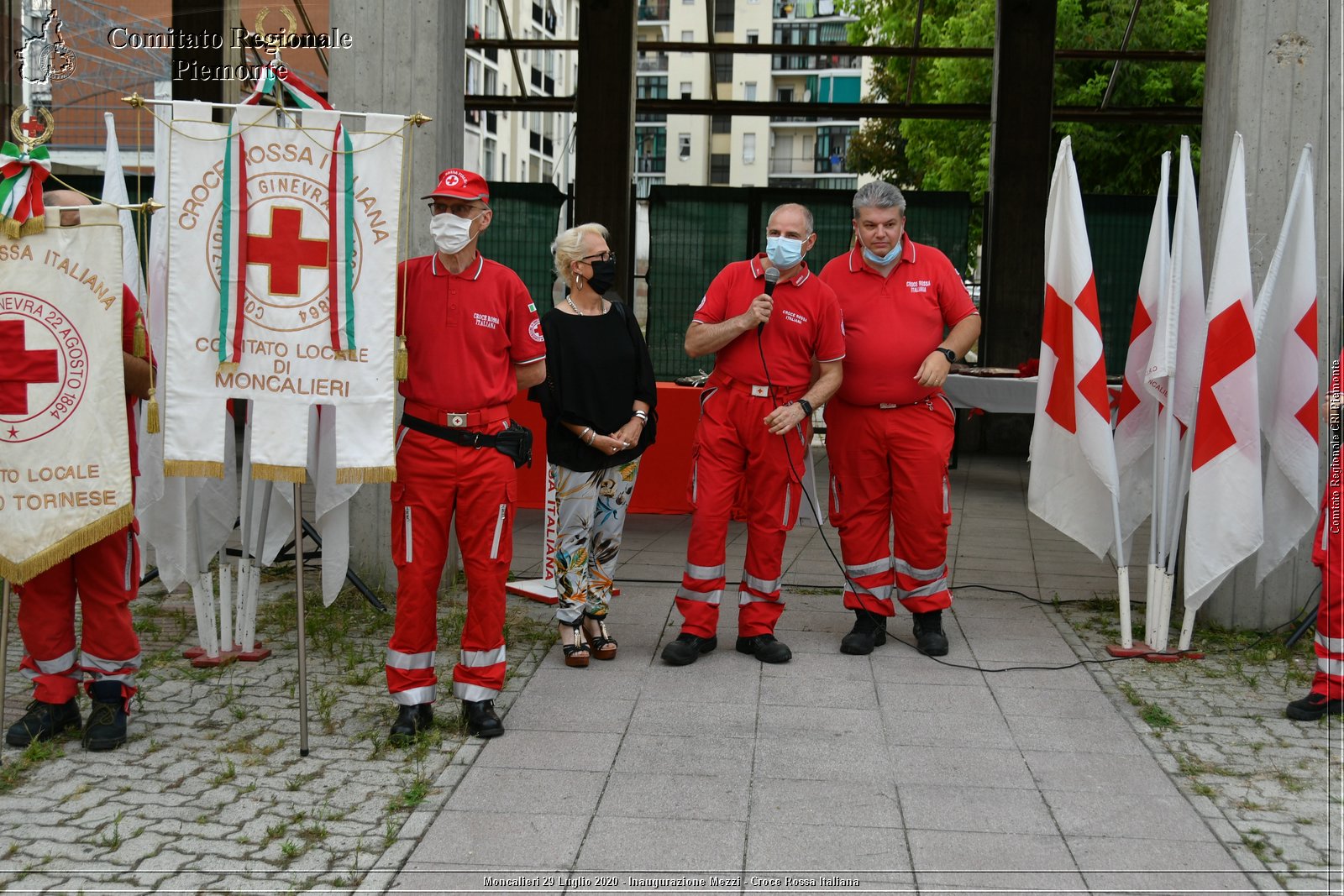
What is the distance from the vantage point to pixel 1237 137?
6.20 meters

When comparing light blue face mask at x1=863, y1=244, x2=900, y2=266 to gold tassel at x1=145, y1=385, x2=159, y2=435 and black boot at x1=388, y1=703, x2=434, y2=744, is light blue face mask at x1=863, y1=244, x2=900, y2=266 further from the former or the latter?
gold tassel at x1=145, y1=385, x2=159, y2=435

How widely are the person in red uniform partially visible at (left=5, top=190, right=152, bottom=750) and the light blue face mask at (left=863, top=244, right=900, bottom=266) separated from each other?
131 inches

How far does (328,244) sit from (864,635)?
3229 millimetres

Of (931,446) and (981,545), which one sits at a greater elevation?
(931,446)

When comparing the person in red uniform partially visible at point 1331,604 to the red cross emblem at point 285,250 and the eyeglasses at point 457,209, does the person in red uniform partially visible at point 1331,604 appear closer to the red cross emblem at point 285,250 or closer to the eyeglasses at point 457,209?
the eyeglasses at point 457,209

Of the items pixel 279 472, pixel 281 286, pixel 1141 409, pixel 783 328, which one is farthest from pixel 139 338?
pixel 1141 409

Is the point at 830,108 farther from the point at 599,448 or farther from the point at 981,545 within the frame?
the point at 599,448

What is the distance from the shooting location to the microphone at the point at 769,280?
6.05m

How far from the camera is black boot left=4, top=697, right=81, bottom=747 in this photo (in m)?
4.82

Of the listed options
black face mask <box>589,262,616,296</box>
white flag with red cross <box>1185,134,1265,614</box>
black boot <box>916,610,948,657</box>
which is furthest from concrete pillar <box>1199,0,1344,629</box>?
black face mask <box>589,262,616,296</box>

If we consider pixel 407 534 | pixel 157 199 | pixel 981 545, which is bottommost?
pixel 981 545

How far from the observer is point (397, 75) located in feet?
23.7

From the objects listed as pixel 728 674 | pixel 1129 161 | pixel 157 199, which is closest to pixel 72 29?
pixel 157 199

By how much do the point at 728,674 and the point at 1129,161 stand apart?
1777cm
